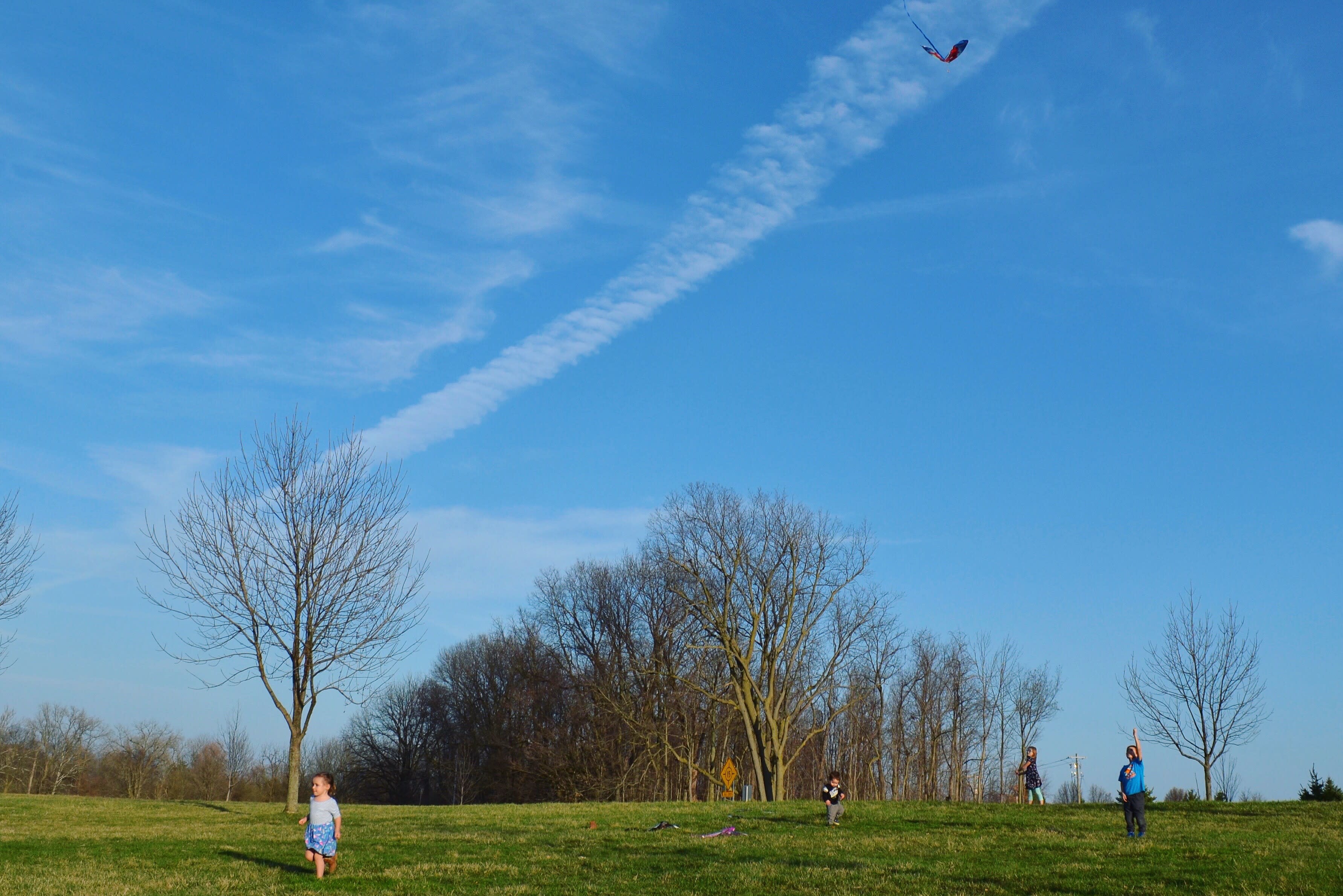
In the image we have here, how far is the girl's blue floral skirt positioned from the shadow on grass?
656mm

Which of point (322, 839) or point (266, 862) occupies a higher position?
point (322, 839)

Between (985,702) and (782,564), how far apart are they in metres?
37.3

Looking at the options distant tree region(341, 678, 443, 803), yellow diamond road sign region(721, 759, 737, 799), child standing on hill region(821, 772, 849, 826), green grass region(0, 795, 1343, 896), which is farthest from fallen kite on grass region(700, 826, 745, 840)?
distant tree region(341, 678, 443, 803)

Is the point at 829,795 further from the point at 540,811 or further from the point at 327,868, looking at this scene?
the point at 327,868

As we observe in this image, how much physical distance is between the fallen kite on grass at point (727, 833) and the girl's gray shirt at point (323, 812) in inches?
317

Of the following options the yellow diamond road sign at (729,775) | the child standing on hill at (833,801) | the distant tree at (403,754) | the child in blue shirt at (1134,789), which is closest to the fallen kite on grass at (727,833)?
the child standing on hill at (833,801)

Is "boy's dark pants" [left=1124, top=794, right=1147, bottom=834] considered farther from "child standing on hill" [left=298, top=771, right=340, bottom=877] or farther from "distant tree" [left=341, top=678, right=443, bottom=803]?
"distant tree" [left=341, top=678, right=443, bottom=803]

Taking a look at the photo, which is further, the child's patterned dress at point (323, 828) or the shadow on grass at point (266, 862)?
the shadow on grass at point (266, 862)

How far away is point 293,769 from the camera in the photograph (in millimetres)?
29547

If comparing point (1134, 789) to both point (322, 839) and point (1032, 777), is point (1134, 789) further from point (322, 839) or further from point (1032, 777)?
point (322, 839)

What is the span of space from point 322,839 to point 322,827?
174mm

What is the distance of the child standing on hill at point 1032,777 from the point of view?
2945 cm

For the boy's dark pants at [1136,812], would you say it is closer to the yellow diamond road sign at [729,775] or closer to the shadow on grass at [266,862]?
the shadow on grass at [266,862]

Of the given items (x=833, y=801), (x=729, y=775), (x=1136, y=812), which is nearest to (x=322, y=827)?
(x=833, y=801)
